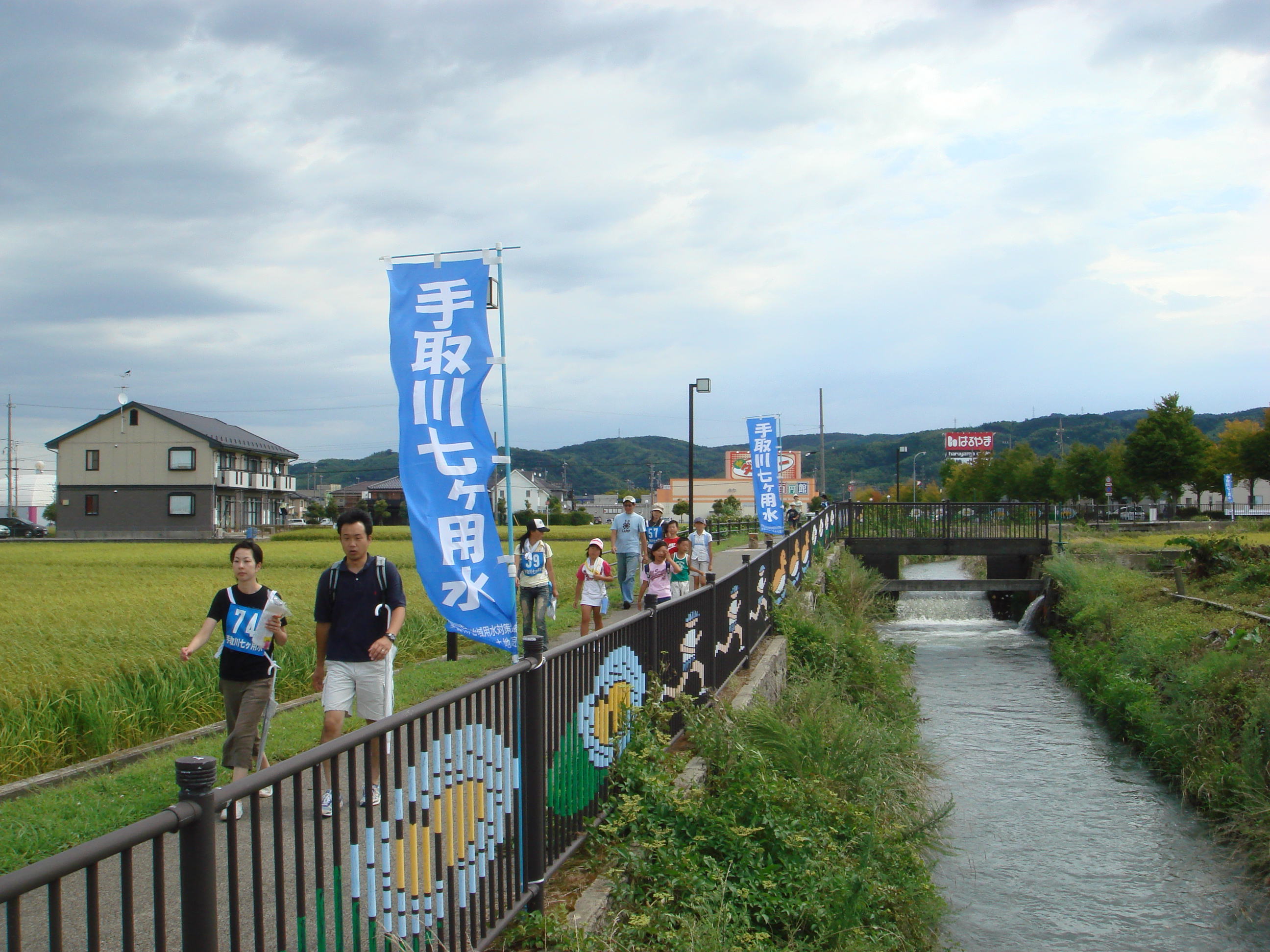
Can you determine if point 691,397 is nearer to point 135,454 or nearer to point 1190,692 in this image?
point 1190,692

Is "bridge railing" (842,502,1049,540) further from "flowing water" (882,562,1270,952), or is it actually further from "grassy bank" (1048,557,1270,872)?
"flowing water" (882,562,1270,952)

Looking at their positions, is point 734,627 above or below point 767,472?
below

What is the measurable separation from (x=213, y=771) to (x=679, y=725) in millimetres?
5266

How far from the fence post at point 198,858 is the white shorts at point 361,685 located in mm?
3497

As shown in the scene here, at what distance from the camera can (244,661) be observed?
571cm

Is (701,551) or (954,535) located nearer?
(701,551)

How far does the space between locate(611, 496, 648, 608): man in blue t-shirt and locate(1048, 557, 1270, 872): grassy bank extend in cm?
689

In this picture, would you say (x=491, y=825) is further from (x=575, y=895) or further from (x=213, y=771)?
(x=213, y=771)

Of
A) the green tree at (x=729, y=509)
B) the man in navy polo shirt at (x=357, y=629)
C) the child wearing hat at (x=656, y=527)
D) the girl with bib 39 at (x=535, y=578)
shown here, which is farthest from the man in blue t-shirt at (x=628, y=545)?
the green tree at (x=729, y=509)

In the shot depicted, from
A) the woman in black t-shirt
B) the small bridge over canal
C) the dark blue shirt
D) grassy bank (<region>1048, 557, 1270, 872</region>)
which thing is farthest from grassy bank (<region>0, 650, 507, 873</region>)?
the small bridge over canal

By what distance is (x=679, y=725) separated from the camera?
7.05 metres

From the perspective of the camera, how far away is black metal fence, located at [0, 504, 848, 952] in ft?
6.61

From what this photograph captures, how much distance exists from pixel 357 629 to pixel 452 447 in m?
1.66

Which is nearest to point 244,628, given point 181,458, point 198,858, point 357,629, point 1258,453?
point 357,629
